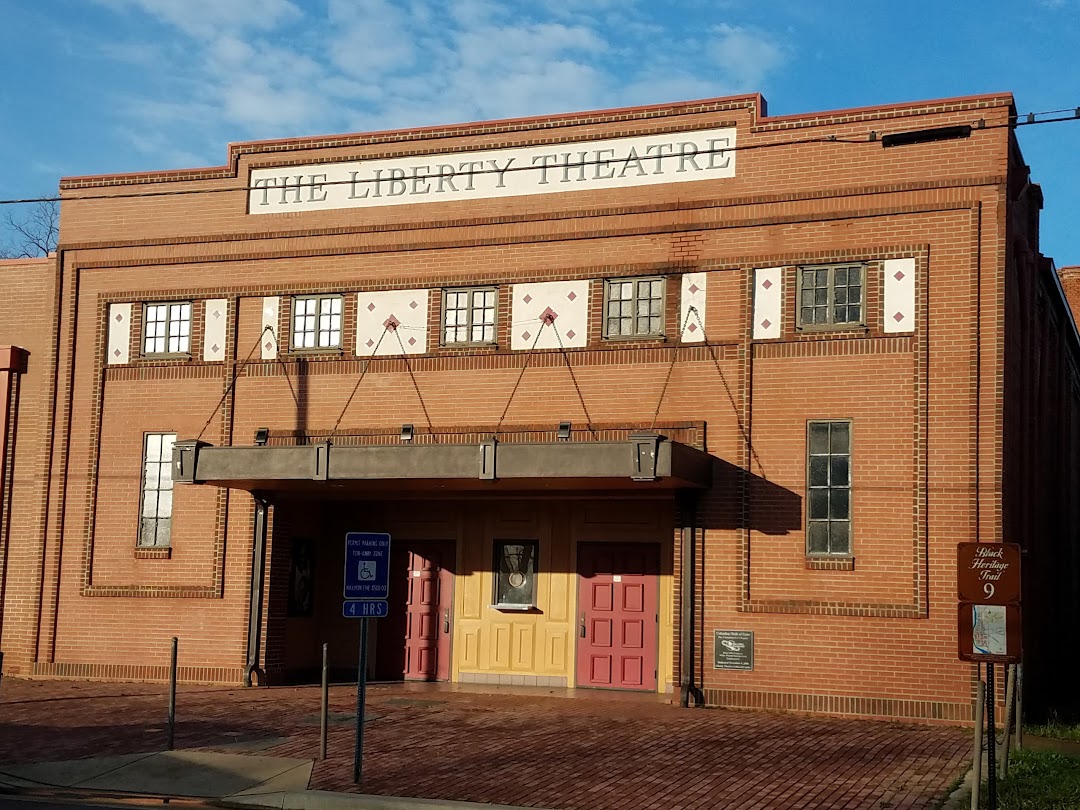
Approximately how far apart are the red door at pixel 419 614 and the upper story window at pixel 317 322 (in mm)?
3506

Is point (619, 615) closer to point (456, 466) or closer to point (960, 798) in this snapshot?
point (456, 466)

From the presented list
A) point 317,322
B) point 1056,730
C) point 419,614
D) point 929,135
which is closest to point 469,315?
point 317,322

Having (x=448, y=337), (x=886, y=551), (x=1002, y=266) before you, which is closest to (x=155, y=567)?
(x=448, y=337)

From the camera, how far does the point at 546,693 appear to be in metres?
19.6

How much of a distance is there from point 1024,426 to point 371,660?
35.4 feet

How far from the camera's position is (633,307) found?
19375 millimetres

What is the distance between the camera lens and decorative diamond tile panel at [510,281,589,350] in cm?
1961

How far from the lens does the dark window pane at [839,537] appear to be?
17.8 m

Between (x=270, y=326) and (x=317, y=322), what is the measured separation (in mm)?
801

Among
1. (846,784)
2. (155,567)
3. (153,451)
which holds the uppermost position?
(153,451)

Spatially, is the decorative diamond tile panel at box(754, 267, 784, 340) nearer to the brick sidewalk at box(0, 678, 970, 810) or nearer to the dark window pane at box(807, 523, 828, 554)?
the dark window pane at box(807, 523, 828, 554)

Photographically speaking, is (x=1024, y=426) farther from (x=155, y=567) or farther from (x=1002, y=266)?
(x=155, y=567)

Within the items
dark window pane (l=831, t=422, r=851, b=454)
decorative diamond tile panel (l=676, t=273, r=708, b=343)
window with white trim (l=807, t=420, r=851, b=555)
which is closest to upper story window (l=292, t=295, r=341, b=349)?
decorative diamond tile panel (l=676, t=273, r=708, b=343)

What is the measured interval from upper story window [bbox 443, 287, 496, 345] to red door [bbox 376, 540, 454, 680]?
348cm
